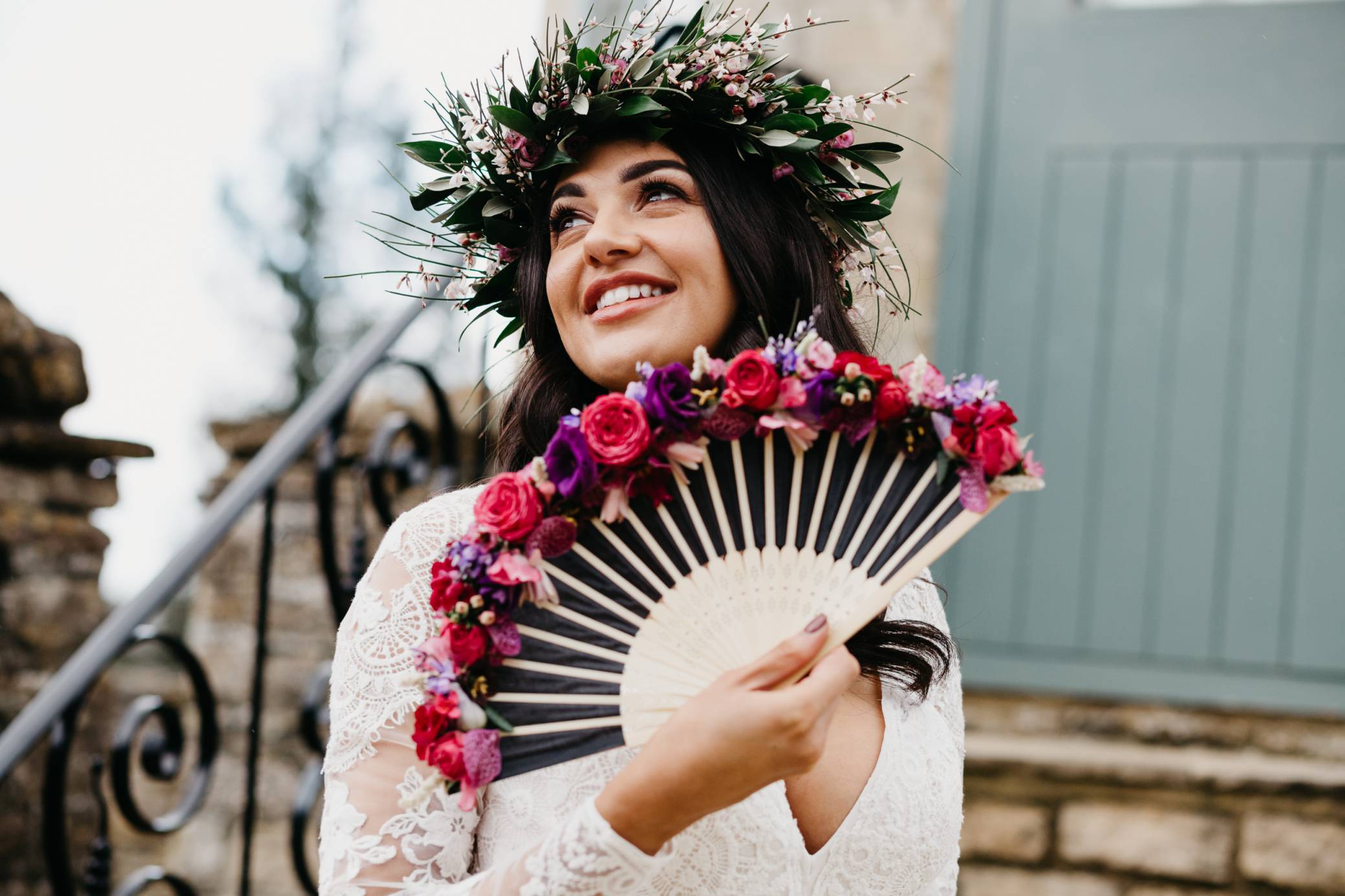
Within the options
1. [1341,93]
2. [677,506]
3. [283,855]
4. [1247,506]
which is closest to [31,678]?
[283,855]

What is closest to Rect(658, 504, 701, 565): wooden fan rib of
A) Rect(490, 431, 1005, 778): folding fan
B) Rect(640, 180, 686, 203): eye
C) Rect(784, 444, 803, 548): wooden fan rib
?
Rect(490, 431, 1005, 778): folding fan

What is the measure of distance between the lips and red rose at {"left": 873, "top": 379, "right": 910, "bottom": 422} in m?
0.47

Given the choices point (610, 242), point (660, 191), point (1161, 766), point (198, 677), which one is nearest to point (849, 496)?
point (610, 242)

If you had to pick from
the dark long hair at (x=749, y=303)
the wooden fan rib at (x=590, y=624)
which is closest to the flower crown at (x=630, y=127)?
the dark long hair at (x=749, y=303)

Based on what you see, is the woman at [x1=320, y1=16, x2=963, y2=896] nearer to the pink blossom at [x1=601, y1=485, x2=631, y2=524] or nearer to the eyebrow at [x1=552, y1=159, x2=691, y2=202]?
the eyebrow at [x1=552, y1=159, x2=691, y2=202]

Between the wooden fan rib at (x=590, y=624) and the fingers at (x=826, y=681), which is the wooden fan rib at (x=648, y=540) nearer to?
the wooden fan rib at (x=590, y=624)

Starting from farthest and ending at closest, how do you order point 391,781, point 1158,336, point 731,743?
point 1158,336 < point 391,781 < point 731,743

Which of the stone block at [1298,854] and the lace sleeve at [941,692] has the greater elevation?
the lace sleeve at [941,692]

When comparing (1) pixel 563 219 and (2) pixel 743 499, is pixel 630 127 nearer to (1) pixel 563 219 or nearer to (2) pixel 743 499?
(1) pixel 563 219

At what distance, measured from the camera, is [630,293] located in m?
1.66

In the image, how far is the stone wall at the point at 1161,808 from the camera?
3.05 m

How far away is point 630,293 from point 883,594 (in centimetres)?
65

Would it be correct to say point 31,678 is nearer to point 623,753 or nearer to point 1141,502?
point 623,753

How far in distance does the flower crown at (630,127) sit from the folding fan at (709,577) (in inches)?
23.2
